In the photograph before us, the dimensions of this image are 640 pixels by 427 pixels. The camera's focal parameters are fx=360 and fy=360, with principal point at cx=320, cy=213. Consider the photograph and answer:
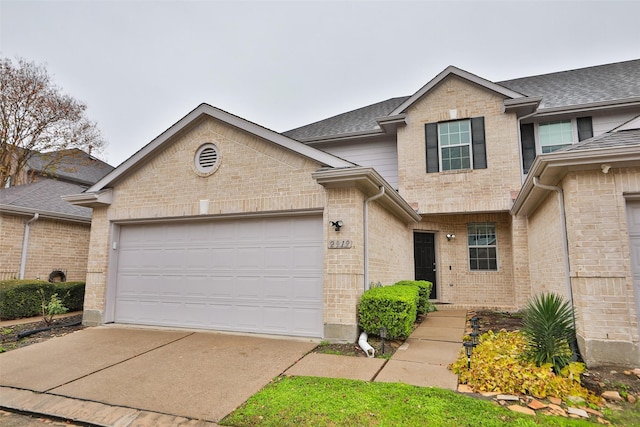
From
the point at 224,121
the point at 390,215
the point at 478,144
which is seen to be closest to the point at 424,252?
the point at 390,215

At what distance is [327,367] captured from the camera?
5.16 meters

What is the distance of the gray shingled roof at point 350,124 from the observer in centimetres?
1347

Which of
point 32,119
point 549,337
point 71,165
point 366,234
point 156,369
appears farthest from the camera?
point 71,165

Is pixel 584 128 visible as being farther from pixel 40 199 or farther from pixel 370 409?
pixel 40 199

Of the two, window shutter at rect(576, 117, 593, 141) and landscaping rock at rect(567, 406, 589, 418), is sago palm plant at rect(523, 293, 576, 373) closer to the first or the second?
landscaping rock at rect(567, 406, 589, 418)

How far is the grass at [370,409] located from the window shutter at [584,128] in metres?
10.2

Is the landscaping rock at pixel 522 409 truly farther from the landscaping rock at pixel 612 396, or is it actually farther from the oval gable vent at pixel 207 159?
the oval gable vent at pixel 207 159

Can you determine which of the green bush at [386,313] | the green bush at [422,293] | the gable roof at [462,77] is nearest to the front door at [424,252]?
the green bush at [422,293]

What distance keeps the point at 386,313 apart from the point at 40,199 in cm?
1207

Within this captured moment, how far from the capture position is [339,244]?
663cm

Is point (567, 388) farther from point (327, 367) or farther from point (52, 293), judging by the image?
point (52, 293)

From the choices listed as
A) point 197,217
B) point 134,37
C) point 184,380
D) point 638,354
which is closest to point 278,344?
point 184,380

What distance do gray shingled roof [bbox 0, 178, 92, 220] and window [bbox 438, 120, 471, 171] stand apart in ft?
40.3

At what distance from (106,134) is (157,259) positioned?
54.9 feet
